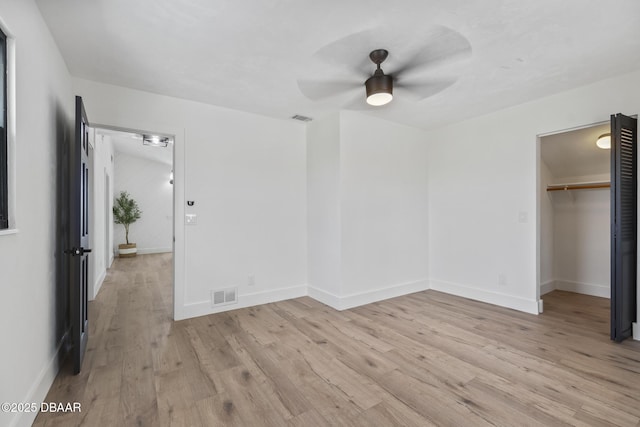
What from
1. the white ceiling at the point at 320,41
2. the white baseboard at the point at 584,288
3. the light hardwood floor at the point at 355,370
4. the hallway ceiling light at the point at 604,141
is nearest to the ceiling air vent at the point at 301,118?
the white ceiling at the point at 320,41

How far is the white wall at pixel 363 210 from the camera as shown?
3727 millimetres

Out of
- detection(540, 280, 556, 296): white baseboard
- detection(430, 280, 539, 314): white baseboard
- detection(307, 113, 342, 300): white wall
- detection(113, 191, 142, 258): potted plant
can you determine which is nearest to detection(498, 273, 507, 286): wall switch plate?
detection(430, 280, 539, 314): white baseboard

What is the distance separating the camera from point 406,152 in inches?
173

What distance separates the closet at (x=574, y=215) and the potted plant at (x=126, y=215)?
9.12 m

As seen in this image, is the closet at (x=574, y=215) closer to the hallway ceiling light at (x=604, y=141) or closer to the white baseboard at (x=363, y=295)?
the hallway ceiling light at (x=604, y=141)

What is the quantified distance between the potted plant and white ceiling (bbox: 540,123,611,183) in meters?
9.27

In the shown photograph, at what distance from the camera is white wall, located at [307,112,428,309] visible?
373cm

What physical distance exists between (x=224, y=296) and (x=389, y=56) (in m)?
3.01

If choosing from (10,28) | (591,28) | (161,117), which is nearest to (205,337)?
(161,117)

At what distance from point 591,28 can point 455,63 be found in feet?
2.79

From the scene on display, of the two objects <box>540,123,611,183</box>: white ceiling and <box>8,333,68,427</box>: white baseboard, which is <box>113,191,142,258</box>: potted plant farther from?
<box>540,123,611,183</box>: white ceiling

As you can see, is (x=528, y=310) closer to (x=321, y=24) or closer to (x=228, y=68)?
(x=321, y=24)

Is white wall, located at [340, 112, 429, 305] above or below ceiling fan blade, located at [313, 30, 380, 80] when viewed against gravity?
below

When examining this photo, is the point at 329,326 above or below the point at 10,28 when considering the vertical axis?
below
